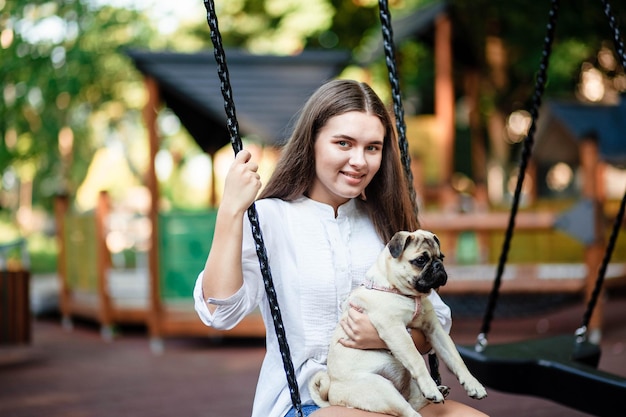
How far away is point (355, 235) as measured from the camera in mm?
2527

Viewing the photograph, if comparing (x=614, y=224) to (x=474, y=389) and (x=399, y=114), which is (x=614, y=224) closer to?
(x=399, y=114)

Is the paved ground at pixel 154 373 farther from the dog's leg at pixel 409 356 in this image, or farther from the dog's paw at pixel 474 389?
the dog's leg at pixel 409 356

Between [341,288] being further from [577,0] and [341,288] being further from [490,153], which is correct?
[490,153]

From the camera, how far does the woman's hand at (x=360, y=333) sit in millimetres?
2150

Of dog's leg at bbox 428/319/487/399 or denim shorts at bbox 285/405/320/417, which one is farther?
denim shorts at bbox 285/405/320/417

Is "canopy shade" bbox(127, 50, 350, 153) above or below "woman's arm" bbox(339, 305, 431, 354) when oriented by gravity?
above

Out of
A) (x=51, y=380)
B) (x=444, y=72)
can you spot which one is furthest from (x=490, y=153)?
(x=51, y=380)

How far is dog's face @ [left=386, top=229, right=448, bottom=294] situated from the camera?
6.89 ft

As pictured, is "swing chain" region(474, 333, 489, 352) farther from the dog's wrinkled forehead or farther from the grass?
the grass

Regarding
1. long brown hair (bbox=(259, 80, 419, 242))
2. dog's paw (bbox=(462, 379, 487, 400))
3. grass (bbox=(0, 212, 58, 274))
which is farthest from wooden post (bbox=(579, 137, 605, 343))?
grass (bbox=(0, 212, 58, 274))

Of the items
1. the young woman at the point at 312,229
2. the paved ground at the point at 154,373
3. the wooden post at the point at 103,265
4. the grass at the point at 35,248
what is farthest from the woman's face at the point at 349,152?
the grass at the point at 35,248

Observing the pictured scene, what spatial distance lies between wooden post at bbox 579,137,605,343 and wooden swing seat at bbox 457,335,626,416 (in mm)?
4840

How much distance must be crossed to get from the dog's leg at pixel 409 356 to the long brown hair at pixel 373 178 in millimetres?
474

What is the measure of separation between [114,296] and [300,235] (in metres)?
7.94
